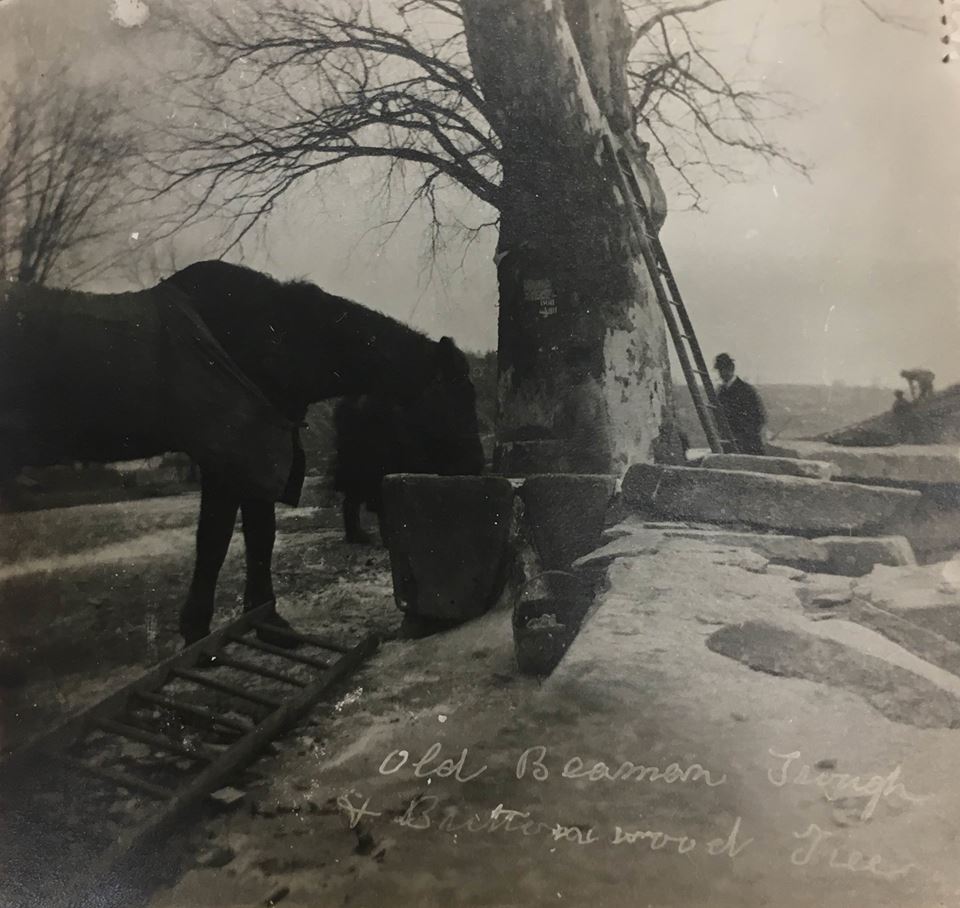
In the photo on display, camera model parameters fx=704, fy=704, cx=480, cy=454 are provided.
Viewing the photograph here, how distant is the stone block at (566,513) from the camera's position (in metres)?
1.97

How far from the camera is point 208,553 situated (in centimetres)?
200

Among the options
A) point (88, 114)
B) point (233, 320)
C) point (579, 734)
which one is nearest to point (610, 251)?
point (233, 320)

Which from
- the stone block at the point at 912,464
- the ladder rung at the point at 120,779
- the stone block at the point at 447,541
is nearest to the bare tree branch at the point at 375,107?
the stone block at the point at 447,541

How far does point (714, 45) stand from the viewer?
2.02 metres

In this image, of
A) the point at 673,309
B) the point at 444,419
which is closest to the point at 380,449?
the point at 444,419

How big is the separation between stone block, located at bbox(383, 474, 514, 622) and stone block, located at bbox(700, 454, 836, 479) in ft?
1.95

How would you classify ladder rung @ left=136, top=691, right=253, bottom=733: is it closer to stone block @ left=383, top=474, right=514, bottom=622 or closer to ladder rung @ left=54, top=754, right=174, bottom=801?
ladder rung @ left=54, top=754, right=174, bottom=801

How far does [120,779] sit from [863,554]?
1972 mm

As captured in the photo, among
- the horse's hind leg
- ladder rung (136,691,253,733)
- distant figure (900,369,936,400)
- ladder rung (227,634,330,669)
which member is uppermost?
distant figure (900,369,936,400)

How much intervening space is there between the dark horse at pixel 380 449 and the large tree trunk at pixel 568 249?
17 cm

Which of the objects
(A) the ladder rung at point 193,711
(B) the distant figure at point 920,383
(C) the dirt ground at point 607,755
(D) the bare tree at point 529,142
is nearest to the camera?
(C) the dirt ground at point 607,755

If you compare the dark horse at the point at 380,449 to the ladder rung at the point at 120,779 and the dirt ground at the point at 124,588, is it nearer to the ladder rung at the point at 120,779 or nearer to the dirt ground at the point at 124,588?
the dirt ground at the point at 124,588

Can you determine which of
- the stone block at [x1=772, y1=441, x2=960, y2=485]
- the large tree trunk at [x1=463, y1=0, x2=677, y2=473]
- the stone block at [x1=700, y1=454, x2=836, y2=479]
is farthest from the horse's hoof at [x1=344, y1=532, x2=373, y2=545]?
the stone block at [x1=772, y1=441, x2=960, y2=485]

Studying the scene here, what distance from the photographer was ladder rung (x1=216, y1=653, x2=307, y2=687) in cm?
188
